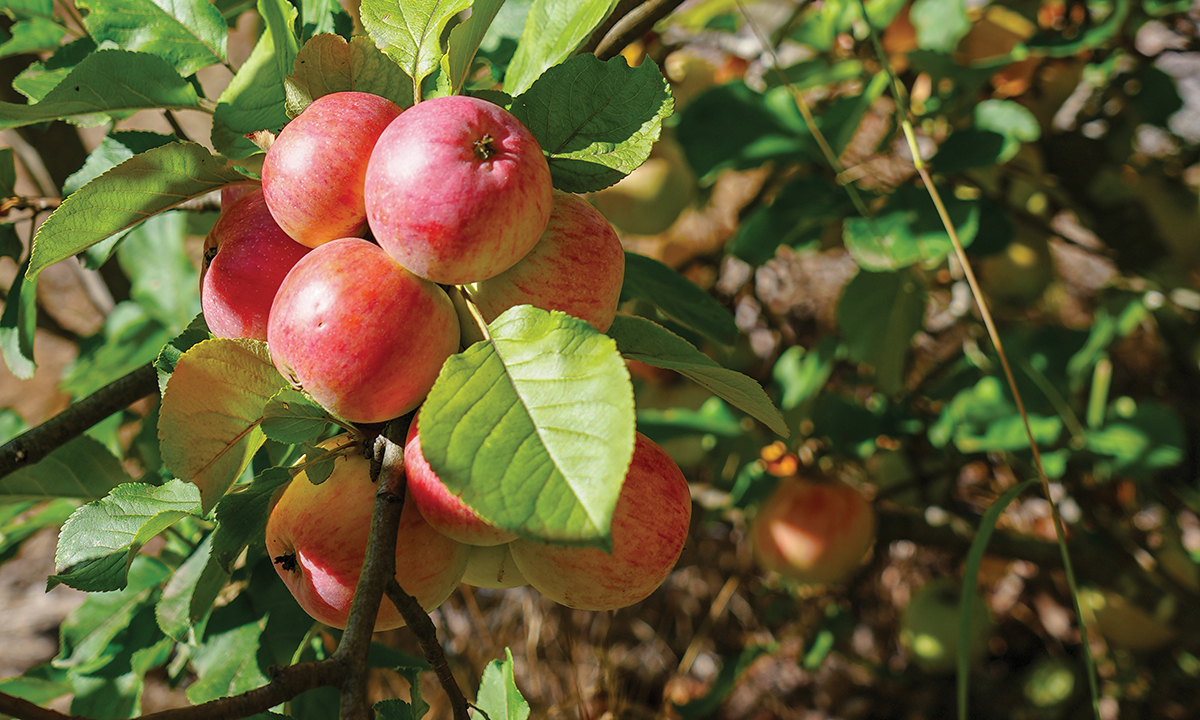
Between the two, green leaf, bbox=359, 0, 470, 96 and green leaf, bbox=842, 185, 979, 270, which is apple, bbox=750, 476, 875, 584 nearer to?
green leaf, bbox=842, 185, 979, 270

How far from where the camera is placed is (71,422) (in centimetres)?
48

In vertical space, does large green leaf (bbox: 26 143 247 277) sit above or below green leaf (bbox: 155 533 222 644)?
above

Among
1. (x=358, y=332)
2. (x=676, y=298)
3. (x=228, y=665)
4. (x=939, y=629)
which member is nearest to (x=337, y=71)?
(x=358, y=332)

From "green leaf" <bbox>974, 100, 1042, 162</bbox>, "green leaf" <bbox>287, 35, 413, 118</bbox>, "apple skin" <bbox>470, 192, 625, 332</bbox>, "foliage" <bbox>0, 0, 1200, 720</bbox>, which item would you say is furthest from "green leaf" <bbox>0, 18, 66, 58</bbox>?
"green leaf" <bbox>974, 100, 1042, 162</bbox>

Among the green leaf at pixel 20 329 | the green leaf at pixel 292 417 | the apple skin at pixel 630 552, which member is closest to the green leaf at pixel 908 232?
the apple skin at pixel 630 552

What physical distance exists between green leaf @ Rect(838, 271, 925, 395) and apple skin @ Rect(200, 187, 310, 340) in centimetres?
61

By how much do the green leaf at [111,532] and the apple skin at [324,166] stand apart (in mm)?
142

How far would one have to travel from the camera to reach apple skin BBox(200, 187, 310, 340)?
0.36 m

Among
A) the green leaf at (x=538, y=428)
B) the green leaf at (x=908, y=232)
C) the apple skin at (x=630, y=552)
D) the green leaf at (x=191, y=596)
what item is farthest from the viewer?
the green leaf at (x=908, y=232)

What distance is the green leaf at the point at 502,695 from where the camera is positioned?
37 cm

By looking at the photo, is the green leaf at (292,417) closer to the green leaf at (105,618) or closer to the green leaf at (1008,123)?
the green leaf at (105,618)

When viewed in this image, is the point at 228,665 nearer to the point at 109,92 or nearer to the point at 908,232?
the point at 109,92

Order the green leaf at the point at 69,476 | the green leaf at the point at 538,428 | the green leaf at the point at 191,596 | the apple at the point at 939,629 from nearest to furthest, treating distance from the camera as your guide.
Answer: the green leaf at the point at 538,428, the green leaf at the point at 191,596, the green leaf at the point at 69,476, the apple at the point at 939,629

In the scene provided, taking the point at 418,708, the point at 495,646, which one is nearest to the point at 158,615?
the point at 418,708
